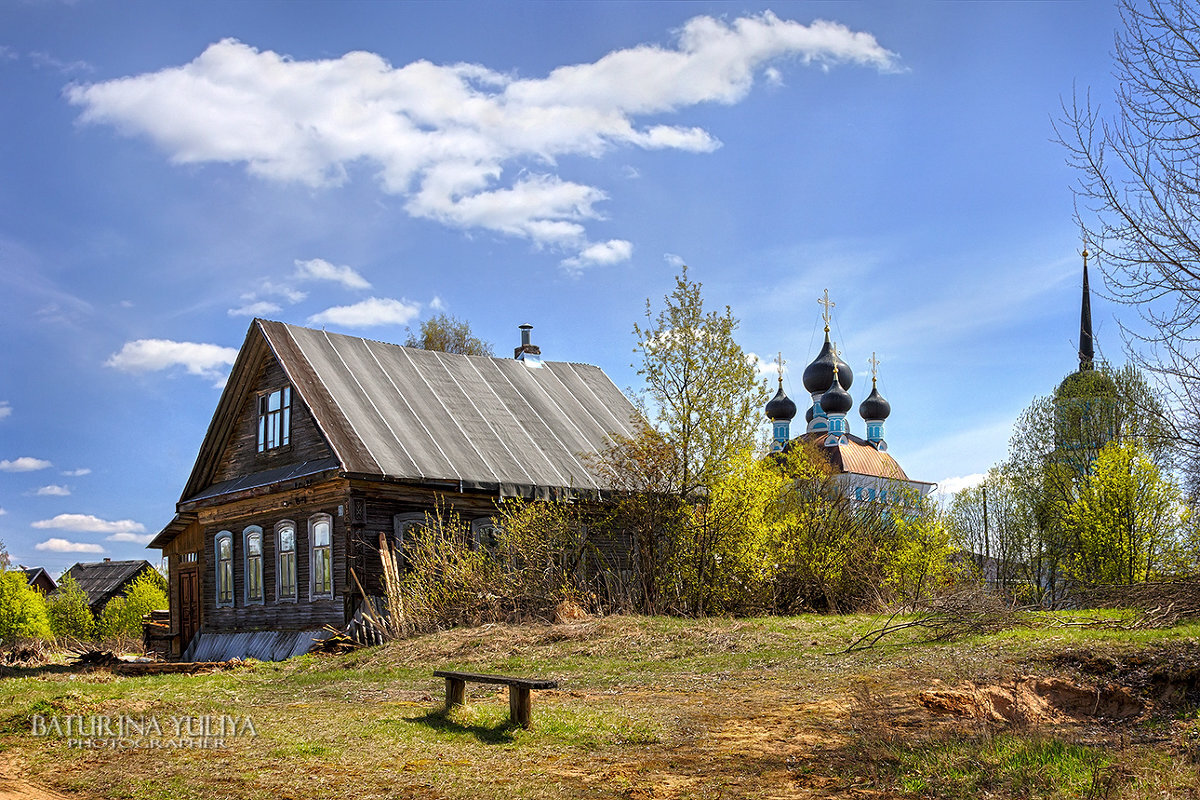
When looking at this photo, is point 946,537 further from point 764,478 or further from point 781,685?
point 781,685

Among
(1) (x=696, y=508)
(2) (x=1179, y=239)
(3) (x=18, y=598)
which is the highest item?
(2) (x=1179, y=239)

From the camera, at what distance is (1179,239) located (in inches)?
402

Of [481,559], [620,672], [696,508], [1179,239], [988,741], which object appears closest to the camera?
[988,741]

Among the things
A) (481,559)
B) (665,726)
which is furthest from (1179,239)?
(481,559)

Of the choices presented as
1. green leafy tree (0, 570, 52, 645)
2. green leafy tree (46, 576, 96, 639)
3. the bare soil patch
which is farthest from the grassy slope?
green leafy tree (46, 576, 96, 639)

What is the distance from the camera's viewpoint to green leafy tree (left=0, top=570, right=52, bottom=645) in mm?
38344

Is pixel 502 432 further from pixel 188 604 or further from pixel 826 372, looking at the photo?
pixel 826 372

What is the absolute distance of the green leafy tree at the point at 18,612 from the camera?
38344 millimetres

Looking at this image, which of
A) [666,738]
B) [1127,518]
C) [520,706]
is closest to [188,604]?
[520,706]

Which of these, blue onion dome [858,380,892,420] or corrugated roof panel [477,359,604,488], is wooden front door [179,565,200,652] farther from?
blue onion dome [858,380,892,420]

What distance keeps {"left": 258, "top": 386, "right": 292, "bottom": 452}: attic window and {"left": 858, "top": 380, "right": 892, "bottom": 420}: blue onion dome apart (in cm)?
5838

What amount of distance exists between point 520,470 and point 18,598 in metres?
26.2

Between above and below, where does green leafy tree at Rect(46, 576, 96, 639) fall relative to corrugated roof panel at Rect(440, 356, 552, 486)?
below

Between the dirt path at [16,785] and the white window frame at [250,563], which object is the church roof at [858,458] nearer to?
the white window frame at [250,563]
